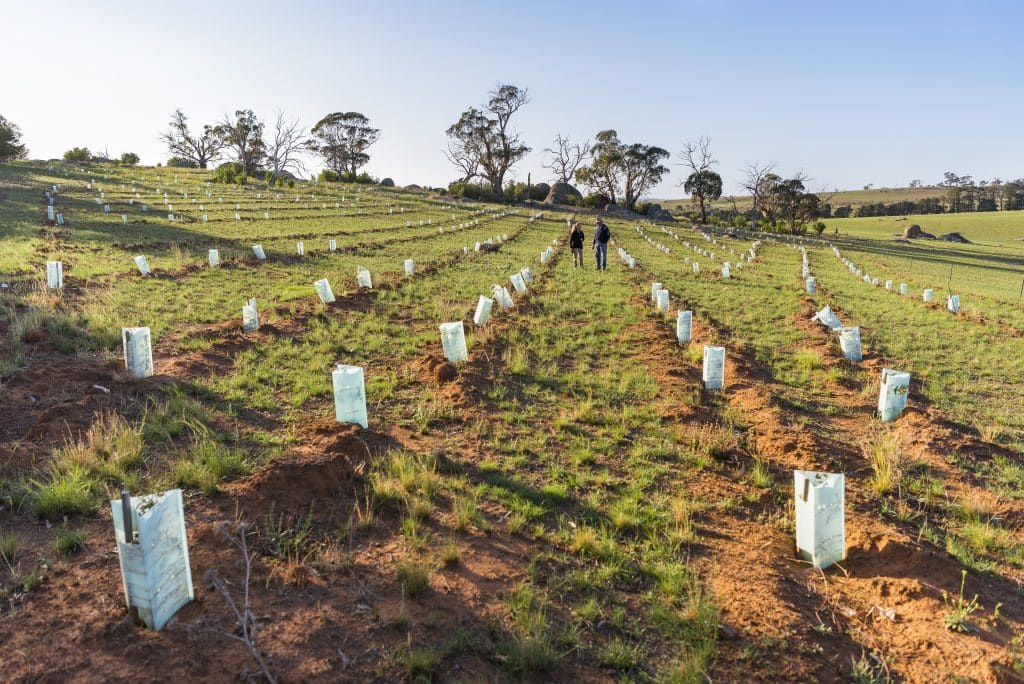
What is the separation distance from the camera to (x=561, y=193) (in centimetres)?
6981

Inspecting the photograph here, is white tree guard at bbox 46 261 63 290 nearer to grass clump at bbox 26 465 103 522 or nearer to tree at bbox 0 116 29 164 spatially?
grass clump at bbox 26 465 103 522

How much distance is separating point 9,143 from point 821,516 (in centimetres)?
6545

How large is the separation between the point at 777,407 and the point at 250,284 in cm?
1165

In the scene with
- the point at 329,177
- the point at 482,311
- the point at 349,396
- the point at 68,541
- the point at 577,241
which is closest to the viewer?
the point at 68,541

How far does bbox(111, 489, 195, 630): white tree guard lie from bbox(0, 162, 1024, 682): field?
116 millimetres

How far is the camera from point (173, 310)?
10.7 meters

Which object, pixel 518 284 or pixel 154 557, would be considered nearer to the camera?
pixel 154 557

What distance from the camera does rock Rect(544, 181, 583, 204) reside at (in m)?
68.9

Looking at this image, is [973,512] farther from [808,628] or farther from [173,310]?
[173,310]

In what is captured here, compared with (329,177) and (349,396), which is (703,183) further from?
(349,396)

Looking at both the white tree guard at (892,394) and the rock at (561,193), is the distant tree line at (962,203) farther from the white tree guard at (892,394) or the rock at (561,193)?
the white tree guard at (892,394)

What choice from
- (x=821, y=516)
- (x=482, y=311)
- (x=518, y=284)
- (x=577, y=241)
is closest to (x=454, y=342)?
(x=482, y=311)

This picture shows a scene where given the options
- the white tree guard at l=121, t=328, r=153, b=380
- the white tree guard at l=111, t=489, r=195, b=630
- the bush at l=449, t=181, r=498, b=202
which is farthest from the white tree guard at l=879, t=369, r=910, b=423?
the bush at l=449, t=181, r=498, b=202

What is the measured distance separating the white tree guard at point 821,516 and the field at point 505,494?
0.10 meters
